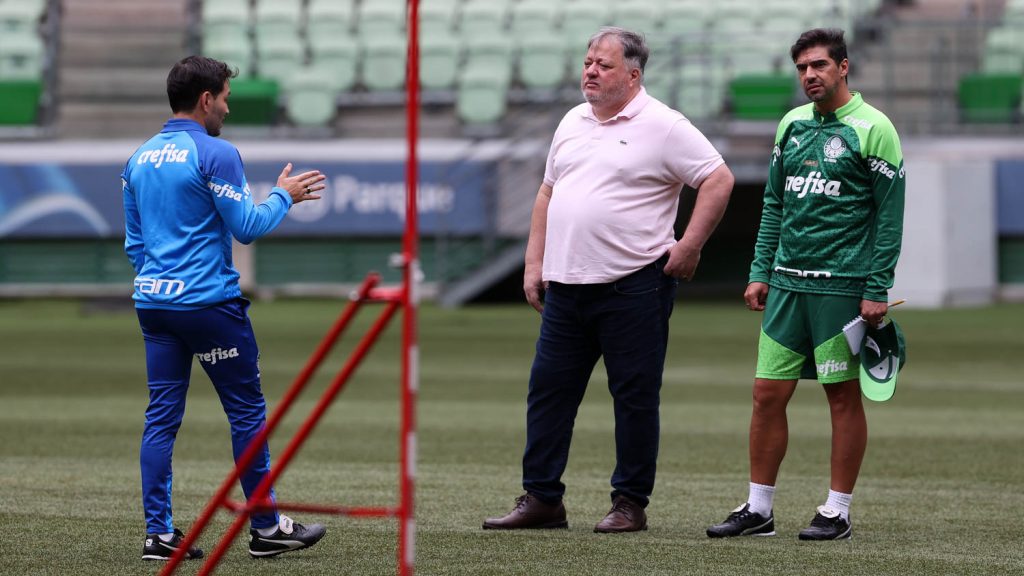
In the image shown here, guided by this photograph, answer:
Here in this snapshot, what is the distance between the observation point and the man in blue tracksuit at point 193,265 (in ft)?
19.1

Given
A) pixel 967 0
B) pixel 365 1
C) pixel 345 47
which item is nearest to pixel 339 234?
pixel 345 47

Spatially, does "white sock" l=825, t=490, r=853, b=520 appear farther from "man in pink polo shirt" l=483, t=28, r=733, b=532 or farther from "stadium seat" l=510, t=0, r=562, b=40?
"stadium seat" l=510, t=0, r=562, b=40

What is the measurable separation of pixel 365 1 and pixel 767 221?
20164 mm

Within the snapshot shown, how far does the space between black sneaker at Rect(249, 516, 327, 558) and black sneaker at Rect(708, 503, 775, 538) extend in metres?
1.52

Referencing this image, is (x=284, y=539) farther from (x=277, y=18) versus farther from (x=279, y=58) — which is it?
(x=277, y=18)

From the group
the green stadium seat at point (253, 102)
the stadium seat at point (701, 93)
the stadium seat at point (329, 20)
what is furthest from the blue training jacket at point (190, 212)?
the stadium seat at point (329, 20)

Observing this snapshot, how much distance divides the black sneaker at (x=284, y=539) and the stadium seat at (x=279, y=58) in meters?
18.9

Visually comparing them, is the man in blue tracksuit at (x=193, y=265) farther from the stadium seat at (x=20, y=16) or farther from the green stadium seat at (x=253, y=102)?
the stadium seat at (x=20, y=16)

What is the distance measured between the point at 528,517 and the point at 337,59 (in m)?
18.6

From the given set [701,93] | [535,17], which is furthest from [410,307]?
[535,17]

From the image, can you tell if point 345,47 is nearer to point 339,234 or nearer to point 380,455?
point 339,234

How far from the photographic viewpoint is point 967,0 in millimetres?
24188

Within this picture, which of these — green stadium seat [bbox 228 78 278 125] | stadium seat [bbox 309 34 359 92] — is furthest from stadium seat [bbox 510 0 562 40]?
green stadium seat [bbox 228 78 278 125]

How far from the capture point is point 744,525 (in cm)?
641
